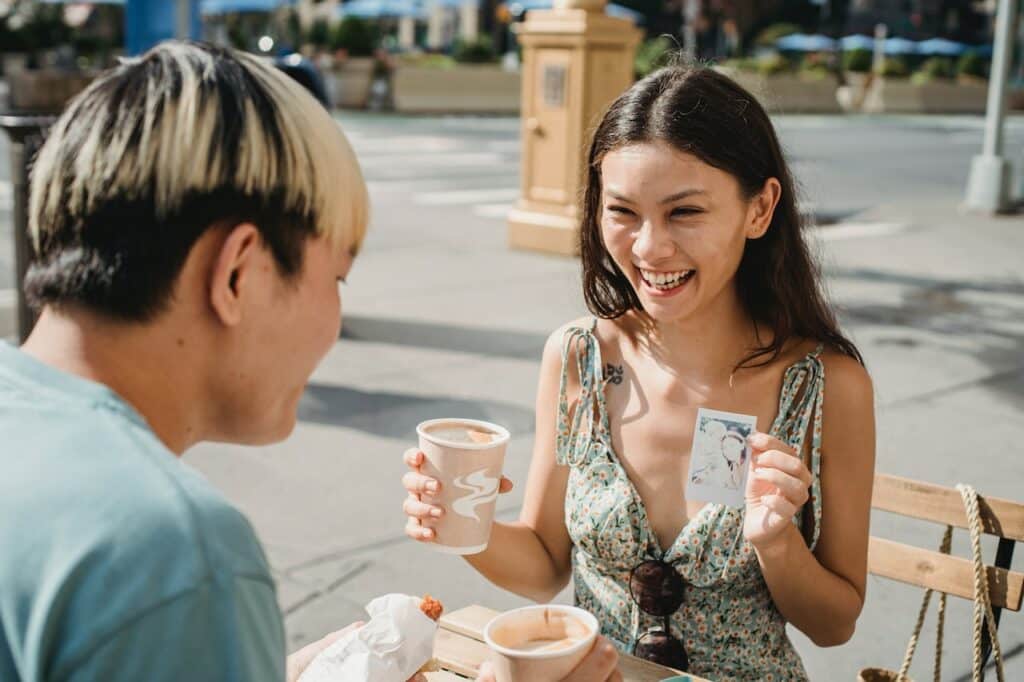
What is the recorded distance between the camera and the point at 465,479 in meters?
1.99

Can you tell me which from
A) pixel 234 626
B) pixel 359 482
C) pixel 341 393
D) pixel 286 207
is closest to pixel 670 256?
pixel 286 207

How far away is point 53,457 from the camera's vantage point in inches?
41.3

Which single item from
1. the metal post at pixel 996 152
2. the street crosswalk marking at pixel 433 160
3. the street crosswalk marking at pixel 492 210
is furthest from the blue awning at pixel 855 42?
Result: the street crosswalk marking at pixel 492 210

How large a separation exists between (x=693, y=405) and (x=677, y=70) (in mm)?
714

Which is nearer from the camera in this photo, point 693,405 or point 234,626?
point 234,626

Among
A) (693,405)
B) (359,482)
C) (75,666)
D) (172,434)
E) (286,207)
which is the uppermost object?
(286,207)

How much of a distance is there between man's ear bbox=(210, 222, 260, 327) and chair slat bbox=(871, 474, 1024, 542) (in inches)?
71.4

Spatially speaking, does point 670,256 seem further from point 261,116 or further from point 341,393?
point 341,393

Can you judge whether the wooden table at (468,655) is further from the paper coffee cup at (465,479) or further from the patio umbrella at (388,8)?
the patio umbrella at (388,8)

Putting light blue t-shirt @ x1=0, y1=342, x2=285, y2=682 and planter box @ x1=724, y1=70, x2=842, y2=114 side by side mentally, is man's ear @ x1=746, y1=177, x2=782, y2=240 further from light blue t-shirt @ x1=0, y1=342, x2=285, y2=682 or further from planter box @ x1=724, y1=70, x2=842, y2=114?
planter box @ x1=724, y1=70, x2=842, y2=114

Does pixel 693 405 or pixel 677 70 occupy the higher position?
pixel 677 70

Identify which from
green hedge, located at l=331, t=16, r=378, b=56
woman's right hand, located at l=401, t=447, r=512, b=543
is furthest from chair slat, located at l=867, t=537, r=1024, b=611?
green hedge, located at l=331, t=16, r=378, b=56

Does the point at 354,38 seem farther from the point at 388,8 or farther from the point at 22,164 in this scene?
the point at 22,164

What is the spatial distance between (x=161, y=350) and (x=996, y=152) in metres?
14.4
